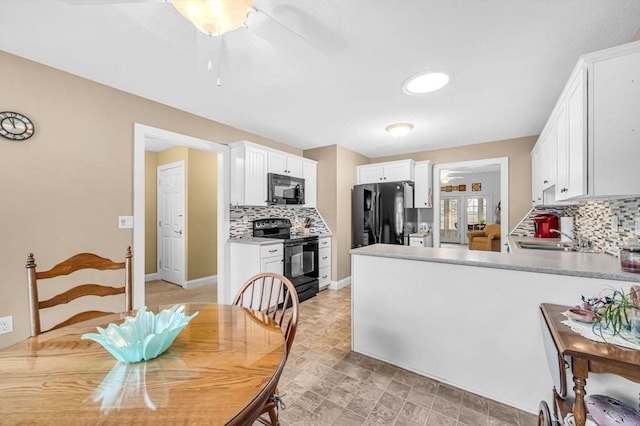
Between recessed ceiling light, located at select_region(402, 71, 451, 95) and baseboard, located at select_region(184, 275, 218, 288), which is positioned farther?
baseboard, located at select_region(184, 275, 218, 288)

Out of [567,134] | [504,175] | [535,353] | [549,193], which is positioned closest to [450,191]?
[504,175]

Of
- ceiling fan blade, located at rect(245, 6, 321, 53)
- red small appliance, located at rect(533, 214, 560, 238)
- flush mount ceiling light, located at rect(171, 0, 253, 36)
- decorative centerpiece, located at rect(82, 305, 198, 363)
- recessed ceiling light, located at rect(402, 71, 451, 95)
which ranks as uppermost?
recessed ceiling light, located at rect(402, 71, 451, 95)

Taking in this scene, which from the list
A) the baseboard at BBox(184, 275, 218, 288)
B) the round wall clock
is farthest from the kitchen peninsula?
the baseboard at BBox(184, 275, 218, 288)

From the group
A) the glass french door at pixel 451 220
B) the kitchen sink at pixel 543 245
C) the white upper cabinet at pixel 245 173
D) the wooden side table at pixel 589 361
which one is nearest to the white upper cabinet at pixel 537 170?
the kitchen sink at pixel 543 245

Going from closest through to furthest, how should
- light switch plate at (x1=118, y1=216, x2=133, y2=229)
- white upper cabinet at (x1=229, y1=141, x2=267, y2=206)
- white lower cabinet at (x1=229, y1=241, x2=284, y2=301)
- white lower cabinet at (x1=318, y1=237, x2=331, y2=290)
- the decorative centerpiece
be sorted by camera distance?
the decorative centerpiece < light switch plate at (x1=118, y1=216, x2=133, y2=229) < white lower cabinet at (x1=229, y1=241, x2=284, y2=301) < white upper cabinet at (x1=229, y1=141, x2=267, y2=206) < white lower cabinet at (x1=318, y1=237, x2=331, y2=290)

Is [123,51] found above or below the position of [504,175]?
above

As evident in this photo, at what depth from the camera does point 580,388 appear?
1022 mm

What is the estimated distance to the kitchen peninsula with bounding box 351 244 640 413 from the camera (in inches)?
61.5

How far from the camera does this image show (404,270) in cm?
208

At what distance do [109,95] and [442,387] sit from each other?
378 centimetres

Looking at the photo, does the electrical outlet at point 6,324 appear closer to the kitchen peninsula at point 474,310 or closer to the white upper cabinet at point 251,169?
the white upper cabinet at point 251,169

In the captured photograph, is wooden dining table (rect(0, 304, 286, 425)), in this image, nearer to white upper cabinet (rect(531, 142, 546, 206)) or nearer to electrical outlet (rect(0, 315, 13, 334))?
electrical outlet (rect(0, 315, 13, 334))

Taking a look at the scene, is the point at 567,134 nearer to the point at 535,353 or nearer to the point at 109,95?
the point at 535,353

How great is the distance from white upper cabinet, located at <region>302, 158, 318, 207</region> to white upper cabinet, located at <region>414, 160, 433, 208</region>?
1.88 m
